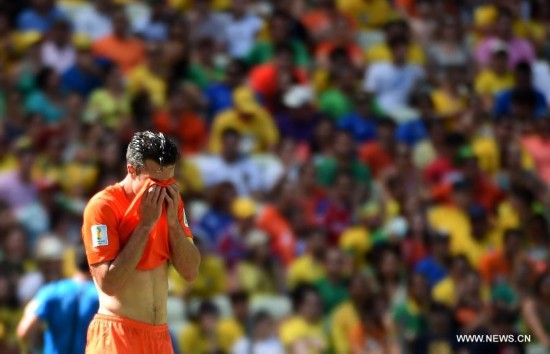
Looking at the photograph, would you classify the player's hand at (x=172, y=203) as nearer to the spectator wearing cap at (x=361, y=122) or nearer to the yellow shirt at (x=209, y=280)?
the yellow shirt at (x=209, y=280)

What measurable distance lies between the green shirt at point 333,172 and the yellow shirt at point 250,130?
1.98 feet

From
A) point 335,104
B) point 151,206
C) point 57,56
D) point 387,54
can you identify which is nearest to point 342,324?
point 335,104

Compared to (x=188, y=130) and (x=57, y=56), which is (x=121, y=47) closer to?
(x=57, y=56)

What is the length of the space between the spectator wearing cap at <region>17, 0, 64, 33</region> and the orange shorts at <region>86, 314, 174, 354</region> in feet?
24.6

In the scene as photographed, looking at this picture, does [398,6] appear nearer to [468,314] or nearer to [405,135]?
[405,135]

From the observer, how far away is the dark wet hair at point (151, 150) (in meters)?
5.76

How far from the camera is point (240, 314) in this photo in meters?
10.6

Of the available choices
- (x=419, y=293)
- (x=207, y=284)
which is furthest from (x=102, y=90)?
(x=419, y=293)

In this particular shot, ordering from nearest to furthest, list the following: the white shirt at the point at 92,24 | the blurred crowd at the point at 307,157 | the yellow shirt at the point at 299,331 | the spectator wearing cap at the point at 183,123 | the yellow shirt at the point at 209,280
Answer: the yellow shirt at the point at 299,331
the blurred crowd at the point at 307,157
the yellow shirt at the point at 209,280
the spectator wearing cap at the point at 183,123
the white shirt at the point at 92,24

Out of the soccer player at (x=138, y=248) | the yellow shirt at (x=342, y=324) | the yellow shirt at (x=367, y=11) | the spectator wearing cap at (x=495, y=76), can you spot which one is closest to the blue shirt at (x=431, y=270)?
the yellow shirt at (x=342, y=324)

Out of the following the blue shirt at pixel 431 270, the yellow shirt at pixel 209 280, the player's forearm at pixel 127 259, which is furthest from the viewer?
the blue shirt at pixel 431 270

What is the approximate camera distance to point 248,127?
12.4 meters

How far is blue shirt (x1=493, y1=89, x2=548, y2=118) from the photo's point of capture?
13398mm

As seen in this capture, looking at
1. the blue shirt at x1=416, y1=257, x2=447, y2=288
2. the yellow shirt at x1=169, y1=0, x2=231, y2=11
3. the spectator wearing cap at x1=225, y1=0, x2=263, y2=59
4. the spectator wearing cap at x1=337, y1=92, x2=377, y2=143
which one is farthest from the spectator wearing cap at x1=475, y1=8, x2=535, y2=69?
the blue shirt at x1=416, y1=257, x2=447, y2=288
